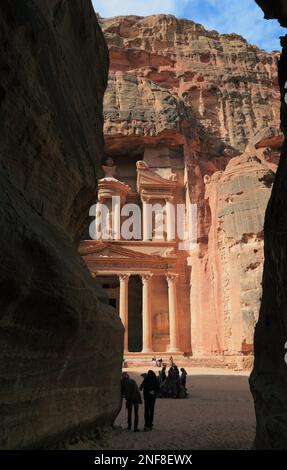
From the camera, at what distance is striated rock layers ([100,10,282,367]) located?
27.1 meters

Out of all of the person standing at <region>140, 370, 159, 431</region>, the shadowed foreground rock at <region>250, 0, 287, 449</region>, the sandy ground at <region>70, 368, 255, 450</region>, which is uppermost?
the shadowed foreground rock at <region>250, 0, 287, 449</region>

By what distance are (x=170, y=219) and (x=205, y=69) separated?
2627 cm

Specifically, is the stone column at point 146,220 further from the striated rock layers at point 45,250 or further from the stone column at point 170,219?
the striated rock layers at point 45,250

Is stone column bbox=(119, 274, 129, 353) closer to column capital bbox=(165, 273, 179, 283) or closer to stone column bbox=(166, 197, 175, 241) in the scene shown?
column capital bbox=(165, 273, 179, 283)

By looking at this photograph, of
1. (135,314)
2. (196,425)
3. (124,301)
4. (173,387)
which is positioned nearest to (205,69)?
(135,314)

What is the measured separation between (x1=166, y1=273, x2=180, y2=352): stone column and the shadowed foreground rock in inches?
1021

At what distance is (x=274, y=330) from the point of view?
6.59 metres

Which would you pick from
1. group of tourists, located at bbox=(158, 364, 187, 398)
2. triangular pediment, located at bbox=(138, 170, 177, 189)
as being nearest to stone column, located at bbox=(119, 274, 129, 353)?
triangular pediment, located at bbox=(138, 170, 177, 189)

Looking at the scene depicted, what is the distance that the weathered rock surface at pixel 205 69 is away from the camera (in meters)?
48.8

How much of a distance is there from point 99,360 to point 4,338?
2.83 m

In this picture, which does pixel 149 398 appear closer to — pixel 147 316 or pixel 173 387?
pixel 173 387

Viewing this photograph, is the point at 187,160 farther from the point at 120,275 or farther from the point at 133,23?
the point at 133,23

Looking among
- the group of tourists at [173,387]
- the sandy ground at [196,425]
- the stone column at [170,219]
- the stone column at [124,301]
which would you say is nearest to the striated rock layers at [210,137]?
the stone column at [170,219]

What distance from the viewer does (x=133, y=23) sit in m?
61.7
